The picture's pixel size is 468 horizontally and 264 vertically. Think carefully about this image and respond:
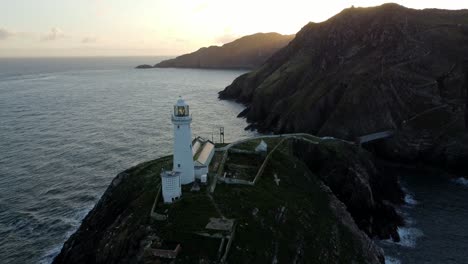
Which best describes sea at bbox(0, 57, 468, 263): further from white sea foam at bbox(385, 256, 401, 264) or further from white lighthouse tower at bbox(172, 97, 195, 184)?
white lighthouse tower at bbox(172, 97, 195, 184)

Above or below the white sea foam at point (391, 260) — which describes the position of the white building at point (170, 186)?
above

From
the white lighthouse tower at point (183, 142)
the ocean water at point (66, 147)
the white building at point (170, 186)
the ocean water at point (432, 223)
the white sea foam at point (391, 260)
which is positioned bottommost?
the white sea foam at point (391, 260)

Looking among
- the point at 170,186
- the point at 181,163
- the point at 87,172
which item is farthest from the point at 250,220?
the point at 87,172

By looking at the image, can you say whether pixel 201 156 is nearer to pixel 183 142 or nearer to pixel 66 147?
pixel 183 142

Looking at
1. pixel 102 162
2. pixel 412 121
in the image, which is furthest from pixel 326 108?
pixel 102 162

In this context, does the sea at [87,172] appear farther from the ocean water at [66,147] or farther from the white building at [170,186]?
the white building at [170,186]

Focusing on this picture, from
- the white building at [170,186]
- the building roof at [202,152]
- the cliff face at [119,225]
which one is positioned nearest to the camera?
the cliff face at [119,225]

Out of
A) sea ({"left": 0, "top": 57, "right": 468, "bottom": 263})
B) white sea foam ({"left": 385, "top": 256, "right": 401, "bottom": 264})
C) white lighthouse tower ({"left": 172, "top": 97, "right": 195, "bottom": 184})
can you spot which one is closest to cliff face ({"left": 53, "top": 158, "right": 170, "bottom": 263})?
white lighthouse tower ({"left": 172, "top": 97, "right": 195, "bottom": 184})

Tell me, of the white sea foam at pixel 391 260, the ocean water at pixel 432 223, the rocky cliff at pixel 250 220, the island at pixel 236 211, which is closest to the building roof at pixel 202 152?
the island at pixel 236 211
